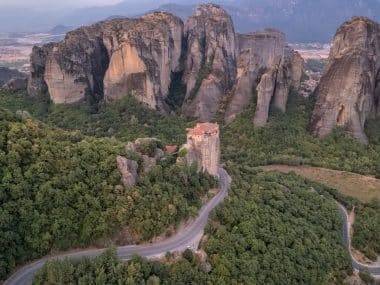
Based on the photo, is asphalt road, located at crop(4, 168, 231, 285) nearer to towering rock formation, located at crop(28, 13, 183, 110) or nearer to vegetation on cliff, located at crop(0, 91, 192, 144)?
vegetation on cliff, located at crop(0, 91, 192, 144)

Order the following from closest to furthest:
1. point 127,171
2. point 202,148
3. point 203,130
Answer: point 127,171
point 202,148
point 203,130

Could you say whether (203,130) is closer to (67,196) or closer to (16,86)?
(67,196)

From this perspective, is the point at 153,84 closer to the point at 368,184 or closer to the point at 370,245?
the point at 368,184

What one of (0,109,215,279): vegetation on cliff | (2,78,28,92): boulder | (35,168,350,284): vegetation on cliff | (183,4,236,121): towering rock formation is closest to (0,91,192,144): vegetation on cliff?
(183,4,236,121): towering rock formation

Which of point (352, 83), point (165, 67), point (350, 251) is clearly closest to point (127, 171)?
point (350, 251)

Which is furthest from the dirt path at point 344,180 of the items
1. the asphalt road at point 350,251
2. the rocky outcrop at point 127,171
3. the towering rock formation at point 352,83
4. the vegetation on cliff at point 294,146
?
the rocky outcrop at point 127,171

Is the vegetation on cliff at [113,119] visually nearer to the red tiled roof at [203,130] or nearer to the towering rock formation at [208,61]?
the towering rock formation at [208,61]

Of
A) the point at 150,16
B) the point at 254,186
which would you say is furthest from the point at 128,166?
the point at 150,16
